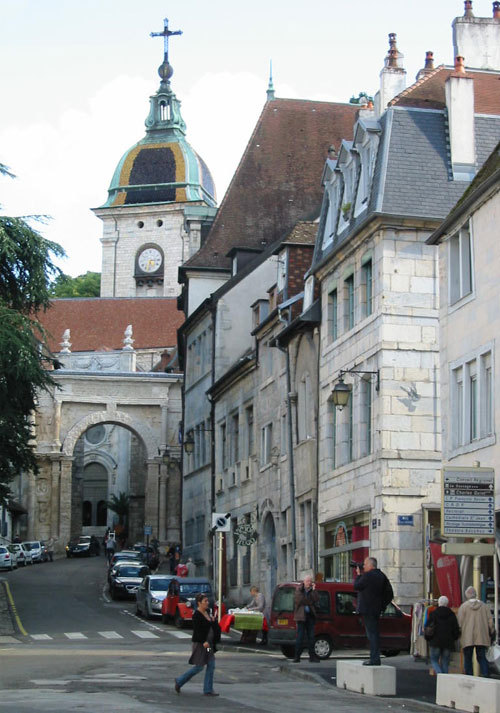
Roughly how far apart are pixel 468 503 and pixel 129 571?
113 feet

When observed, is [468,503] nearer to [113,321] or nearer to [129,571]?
[129,571]

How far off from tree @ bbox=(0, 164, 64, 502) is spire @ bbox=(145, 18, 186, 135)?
104 m

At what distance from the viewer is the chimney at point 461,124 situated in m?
31.0

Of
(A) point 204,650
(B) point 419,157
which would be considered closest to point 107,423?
(B) point 419,157

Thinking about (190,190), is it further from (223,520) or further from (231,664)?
(231,664)

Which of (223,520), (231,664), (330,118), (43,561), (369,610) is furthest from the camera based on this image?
(43,561)

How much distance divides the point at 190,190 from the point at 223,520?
104 meters

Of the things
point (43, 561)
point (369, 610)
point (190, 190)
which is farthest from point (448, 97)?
point (190, 190)

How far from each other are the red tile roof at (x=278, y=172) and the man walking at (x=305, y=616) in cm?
2696

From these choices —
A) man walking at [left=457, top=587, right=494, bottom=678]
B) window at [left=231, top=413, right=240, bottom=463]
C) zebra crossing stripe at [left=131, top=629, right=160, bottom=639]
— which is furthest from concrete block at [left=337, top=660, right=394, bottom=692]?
window at [left=231, top=413, right=240, bottom=463]

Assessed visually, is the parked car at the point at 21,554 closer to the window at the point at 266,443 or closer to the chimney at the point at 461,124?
the window at the point at 266,443

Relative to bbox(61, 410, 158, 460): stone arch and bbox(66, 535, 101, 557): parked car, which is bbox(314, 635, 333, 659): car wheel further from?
bbox(61, 410, 158, 460): stone arch

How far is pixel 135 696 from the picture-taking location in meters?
17.2

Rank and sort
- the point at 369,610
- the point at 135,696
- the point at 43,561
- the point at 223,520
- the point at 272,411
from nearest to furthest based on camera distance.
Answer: the point at 135,696, the point at 369,610, the point at 223,520, the point at 272,411, the point at 43,561
